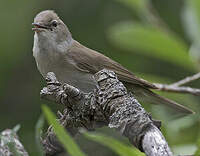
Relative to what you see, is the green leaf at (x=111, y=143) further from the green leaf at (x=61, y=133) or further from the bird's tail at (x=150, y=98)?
the bird's tail at (x=150, y=98)

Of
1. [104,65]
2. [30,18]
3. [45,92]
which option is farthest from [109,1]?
[45,92]

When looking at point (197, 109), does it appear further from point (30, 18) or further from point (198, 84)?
point (30, 18)

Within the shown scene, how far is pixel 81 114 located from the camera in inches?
86.7

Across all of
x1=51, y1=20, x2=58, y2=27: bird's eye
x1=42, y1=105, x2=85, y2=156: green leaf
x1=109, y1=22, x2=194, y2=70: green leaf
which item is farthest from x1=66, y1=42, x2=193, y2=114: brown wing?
x1=42, y1=105, x2=85, y2=156: green leaf

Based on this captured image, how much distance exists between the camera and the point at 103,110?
2074 mm

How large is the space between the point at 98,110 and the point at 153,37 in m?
1.67

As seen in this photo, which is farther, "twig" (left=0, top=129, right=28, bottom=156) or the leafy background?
the leafy background

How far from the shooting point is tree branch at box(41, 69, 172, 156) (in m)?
1.73

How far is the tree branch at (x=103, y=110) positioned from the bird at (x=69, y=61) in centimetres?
174

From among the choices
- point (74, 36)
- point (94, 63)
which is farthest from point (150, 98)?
point (74, 36)

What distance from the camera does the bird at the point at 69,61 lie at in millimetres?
4195

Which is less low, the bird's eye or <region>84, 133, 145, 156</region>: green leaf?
the bird's eye

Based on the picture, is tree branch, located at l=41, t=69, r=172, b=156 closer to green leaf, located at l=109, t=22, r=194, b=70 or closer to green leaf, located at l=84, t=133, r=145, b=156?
green leaf, located at l=84, t=133, r=145, b=156

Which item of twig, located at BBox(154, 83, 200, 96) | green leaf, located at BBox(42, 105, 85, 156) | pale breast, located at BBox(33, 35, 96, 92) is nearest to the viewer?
green leaf, located at BBox(42, 105, 85, 156)
